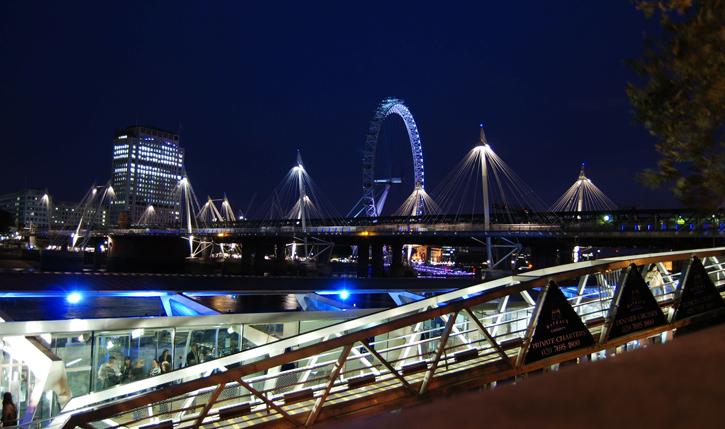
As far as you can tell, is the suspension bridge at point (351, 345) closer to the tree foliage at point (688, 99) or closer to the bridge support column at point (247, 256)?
the tree foliage at point (688, 99)

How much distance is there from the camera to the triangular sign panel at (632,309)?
324 inches

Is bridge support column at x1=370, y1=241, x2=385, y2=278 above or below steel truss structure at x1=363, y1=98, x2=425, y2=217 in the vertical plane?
below

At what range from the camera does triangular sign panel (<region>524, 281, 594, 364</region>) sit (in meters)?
7.50

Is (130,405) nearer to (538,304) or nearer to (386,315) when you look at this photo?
(386,315)

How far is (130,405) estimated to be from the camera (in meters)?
5.11

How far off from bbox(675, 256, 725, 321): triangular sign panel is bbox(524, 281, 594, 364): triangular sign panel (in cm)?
224

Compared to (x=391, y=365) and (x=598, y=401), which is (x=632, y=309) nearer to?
(x=391, y=365)

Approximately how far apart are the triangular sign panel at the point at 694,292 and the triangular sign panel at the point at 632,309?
22.9 inches

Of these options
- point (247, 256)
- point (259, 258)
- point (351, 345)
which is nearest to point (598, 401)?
point (351, 345)

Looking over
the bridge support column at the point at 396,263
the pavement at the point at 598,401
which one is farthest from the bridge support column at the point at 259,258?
the pavement at the point at 598,401

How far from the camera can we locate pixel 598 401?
3.27 meters

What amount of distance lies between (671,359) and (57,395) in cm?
909

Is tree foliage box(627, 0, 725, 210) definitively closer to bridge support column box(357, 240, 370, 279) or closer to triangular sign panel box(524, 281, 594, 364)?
triangular sign panel box(524, 281, 594, 364)

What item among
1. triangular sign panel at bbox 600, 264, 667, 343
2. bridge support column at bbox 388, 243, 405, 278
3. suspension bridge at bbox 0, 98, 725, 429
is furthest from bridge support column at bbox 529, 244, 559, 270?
triangular sign panel at bbox 600, 264, 667, 343
